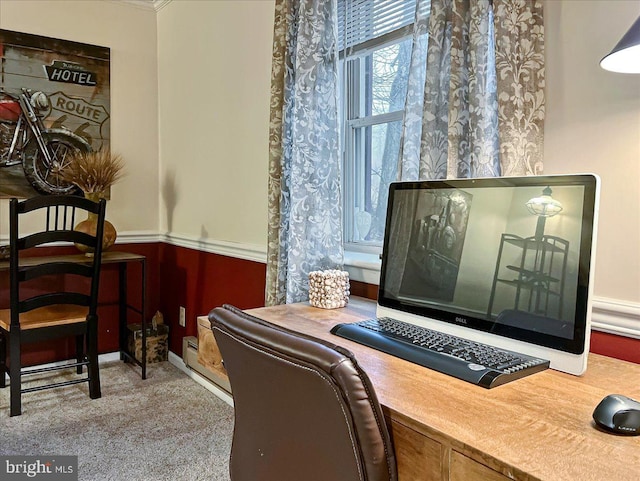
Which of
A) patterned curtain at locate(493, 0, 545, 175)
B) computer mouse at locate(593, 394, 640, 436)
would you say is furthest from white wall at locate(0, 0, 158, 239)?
computer mouse at locate(593, 394, 640, 436)

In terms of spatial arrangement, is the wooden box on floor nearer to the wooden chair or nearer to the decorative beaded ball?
the wooden chair

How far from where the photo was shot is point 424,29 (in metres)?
1.71

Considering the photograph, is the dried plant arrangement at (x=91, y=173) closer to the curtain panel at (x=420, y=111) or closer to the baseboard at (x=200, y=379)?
the baseboard at (x=200, y=379)

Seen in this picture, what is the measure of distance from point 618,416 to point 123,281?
3112 millimetres

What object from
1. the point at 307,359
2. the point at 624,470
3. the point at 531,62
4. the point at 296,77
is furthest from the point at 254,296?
the point at 624,470

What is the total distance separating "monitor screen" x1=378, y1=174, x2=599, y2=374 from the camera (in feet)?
3.67

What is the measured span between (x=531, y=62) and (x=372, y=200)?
1015 mm

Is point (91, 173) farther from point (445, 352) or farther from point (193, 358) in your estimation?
point (445, 352)

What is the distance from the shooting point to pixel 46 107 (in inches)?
128

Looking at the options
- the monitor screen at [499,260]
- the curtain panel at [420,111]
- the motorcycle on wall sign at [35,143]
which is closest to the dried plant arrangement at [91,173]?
the motorcycle on wall sign at [35,143]

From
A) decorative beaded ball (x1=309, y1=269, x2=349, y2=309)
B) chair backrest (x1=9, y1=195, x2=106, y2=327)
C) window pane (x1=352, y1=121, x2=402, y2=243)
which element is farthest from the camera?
chair backrest (x1=9, y1=195, x2=106, y2=327)

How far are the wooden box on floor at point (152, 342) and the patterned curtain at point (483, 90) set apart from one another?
8.20 feet

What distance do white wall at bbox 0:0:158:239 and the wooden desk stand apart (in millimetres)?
326

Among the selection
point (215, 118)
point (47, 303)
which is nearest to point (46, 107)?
point (215, 118)
